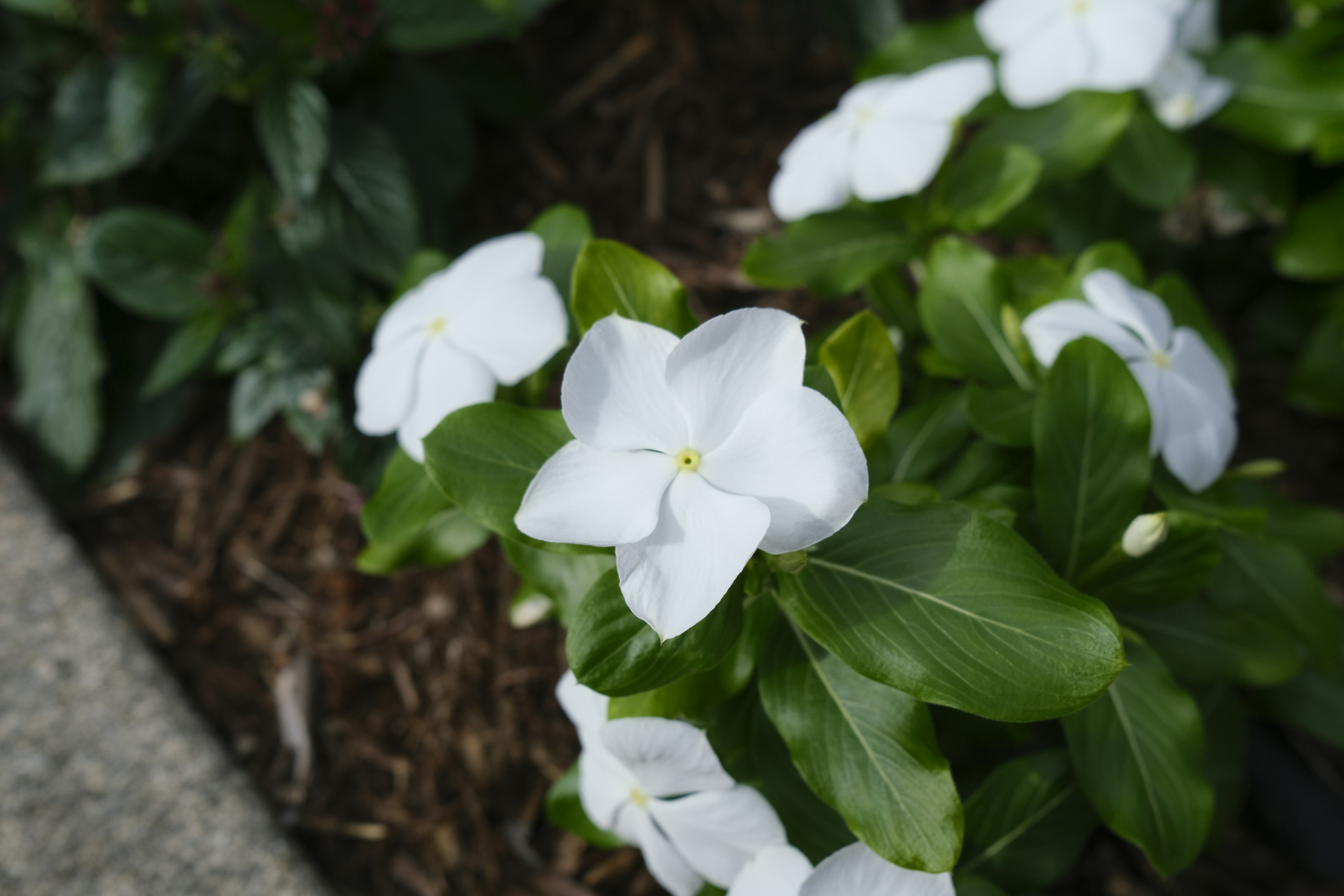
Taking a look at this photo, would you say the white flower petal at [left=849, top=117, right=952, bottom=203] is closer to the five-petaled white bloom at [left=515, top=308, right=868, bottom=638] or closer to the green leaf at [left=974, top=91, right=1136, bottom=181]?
the green leaf at [left=974, top=91, right=1136, bottom=181]

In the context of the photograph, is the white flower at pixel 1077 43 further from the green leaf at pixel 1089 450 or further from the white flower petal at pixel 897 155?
the green leaf at pixel 1089 450

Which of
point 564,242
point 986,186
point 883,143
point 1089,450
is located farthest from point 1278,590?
point 564,242

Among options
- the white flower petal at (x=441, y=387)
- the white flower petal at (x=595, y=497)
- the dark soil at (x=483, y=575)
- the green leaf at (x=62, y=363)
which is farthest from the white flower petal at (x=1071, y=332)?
the green leaf at (x=62, y=363)

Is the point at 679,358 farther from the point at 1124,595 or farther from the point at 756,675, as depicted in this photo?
the point at 1124,595

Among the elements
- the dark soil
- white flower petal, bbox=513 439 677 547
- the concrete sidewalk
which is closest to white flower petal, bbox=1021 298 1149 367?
white flower petal, bbox=513 439 677 547

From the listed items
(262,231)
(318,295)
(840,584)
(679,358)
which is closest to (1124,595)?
(840,584)

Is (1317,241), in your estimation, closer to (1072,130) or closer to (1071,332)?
(1072,130)
